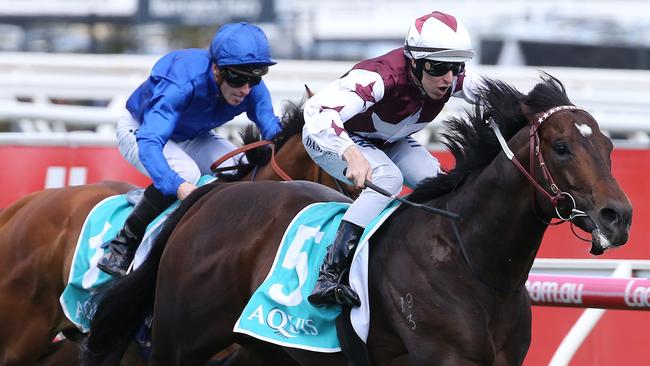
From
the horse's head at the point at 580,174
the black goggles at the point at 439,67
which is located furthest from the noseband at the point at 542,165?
the black goggles at the point at 439,67

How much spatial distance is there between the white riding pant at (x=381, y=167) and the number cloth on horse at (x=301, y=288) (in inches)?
2.5

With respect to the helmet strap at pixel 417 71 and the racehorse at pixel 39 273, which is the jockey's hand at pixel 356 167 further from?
the racehorse at pixel 39 273

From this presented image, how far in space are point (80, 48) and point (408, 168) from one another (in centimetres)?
1049

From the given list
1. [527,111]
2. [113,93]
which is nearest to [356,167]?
[527,111]

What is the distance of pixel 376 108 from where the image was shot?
4.44 meters

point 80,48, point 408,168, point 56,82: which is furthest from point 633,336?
point 80,48

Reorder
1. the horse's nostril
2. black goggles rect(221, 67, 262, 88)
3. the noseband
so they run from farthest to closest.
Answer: black goggles rect(221, 67, 262, 88) → the noseband → the horse's nostril

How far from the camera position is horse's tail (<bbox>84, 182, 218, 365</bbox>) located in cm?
507

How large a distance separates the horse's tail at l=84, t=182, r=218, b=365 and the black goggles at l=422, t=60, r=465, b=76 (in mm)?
1348

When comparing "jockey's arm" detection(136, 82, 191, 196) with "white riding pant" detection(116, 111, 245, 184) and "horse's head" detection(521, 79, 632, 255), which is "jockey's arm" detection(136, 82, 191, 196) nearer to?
"white riding pant" detection(116, 111, 245, 184)

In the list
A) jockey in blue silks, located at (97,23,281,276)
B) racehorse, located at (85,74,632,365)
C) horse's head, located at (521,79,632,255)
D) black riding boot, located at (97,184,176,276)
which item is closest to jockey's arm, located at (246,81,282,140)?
jockey in blue silks, located at (97,23,281,276)

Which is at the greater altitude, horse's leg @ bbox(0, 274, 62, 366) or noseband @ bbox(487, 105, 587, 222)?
noseband @ bbox(487, 105, 587, 222)

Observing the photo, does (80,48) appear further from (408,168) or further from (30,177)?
(408,168)

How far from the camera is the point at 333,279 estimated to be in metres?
4.26
